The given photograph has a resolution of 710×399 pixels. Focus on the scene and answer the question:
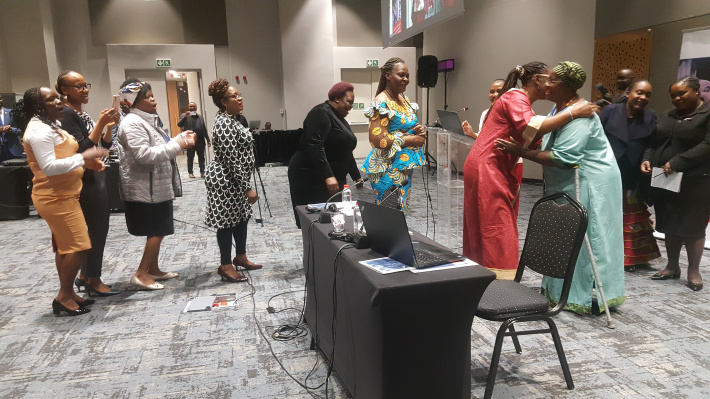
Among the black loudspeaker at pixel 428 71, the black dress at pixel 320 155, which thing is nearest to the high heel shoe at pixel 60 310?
the black dress at pixel 320 155

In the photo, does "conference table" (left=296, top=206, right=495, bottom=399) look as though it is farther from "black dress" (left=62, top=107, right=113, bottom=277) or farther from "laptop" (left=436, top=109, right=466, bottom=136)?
"black dress" (left=62, top=107, right=113, bottom=277)

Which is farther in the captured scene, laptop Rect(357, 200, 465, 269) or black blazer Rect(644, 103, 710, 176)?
black blazer Rect(644, 103, 710, 176)

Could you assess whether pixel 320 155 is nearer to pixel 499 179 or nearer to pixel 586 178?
pixel 499 179

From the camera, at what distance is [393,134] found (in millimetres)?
3195

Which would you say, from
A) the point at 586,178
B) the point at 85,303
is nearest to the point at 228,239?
the point at 85,303

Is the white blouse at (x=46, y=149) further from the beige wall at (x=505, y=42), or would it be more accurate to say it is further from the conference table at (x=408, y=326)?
the beige wall at (x=505, y=42)

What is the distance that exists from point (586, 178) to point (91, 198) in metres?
3.31

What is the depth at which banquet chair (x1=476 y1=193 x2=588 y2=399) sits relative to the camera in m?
2.01

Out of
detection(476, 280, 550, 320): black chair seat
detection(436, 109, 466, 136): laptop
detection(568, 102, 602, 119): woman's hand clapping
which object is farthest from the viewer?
detection(436, 109, 466, 136): laptop

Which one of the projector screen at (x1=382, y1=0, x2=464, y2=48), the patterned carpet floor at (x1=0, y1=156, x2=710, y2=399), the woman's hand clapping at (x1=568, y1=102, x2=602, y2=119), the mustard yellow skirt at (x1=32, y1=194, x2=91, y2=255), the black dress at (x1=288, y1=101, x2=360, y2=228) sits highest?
the projector screen at (x1=382, y1=0, x2=464, y2=48)

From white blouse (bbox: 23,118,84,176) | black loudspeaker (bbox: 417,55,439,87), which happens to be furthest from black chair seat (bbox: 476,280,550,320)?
black loudspeaker (bbox: 417,55,439,87)

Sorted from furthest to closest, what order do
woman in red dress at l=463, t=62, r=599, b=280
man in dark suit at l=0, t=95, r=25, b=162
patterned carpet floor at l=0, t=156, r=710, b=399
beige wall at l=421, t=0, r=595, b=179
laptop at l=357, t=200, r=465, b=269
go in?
beige wall at l=421, t=0, r=595, b=179
man in dark suit at l=0, t=95, r=25, b=162
woman in red dress at l=463, t=62, r=599, b=280
patterned carpet floor at l=0, t=156, r=710, b=399
laptop at l=357, t=200, r=465, b=269

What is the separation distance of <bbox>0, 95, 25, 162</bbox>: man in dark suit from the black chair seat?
22.5 feet

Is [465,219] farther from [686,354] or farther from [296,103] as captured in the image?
[296,103]
